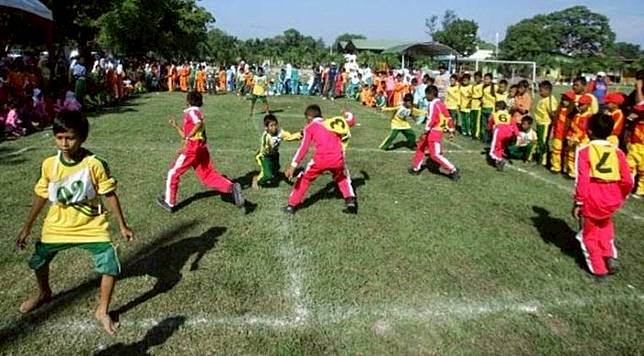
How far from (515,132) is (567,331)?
720 cm

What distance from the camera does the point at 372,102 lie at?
2305 centimetres

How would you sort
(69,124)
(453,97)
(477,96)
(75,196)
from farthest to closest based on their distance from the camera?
1. (453,97)
2. (477,96)
3. (75,196)
4. (69,124)

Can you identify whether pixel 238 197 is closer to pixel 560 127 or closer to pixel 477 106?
pixel 560 127

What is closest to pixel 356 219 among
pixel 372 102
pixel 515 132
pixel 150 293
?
pixel 150 293

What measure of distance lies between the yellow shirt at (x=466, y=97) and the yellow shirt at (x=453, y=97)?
18cm

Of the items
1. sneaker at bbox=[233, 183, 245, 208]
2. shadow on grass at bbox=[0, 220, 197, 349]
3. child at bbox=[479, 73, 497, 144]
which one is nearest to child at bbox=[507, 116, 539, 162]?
child at bbox=[479, 73, 497, 144]

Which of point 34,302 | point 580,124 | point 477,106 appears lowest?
point 34,302

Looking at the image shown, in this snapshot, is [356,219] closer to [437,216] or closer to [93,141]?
[437,216]

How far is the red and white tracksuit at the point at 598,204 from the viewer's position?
5.08 meters

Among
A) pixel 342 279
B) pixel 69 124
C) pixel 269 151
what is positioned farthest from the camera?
pixel 269 151

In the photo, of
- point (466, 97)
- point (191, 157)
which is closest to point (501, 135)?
point (466, 97)

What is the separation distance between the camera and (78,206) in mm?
3795

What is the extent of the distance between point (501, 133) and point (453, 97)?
13.7ft

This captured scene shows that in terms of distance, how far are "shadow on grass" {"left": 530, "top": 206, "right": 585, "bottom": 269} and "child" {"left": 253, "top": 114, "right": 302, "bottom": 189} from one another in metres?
3.38
